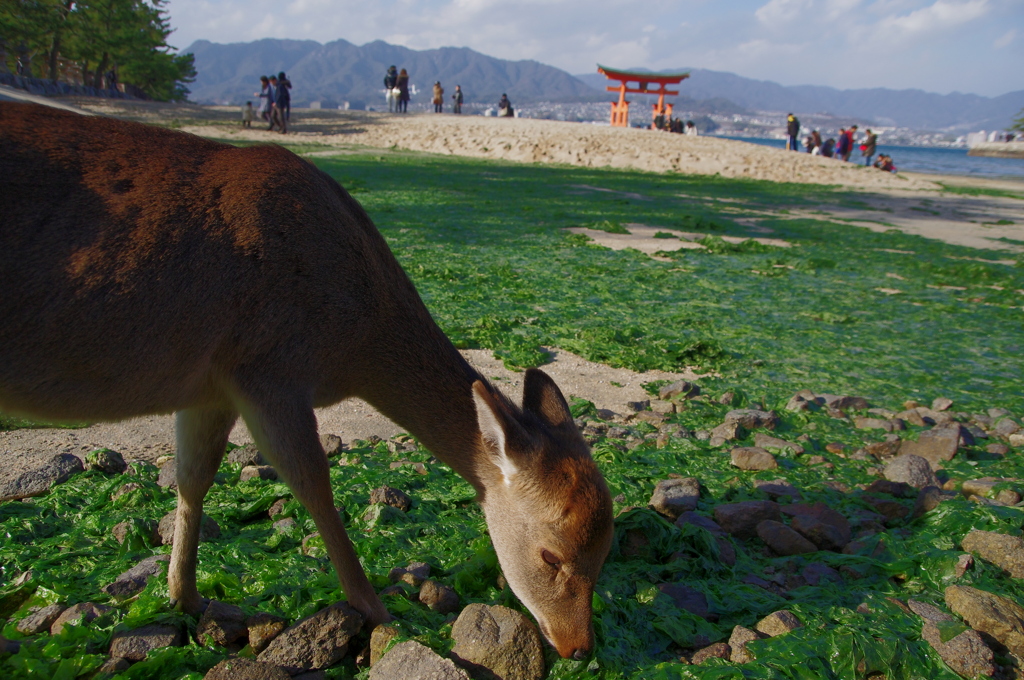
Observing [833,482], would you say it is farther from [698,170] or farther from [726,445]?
[698,170]

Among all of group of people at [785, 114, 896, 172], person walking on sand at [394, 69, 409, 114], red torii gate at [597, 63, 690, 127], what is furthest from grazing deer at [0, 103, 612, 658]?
red torii gate at [597, 63, 690, 127]

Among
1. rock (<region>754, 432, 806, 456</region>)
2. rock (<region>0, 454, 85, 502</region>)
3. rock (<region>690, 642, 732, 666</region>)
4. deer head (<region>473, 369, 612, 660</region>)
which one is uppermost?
Result: deer head (<region>473, 369, 612, 660</region>)

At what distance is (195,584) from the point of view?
3.23 metres

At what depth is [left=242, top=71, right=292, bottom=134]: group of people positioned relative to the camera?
110ft

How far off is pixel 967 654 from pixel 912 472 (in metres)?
1.91

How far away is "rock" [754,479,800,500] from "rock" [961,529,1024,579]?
946mm

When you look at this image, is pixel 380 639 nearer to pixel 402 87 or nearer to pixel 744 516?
pixel 744 516

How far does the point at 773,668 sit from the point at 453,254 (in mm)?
8728

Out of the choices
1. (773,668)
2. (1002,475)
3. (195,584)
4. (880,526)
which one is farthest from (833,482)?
(195,584)

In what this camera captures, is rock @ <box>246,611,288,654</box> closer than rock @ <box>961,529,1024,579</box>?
Yes

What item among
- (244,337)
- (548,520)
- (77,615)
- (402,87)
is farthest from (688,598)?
(402,87)

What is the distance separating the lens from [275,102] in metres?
34.5

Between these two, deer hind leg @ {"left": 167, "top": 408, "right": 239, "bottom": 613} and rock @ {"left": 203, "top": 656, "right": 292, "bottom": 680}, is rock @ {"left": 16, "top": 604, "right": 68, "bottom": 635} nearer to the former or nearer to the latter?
deer hind leg @ {"left": 167, "top": 408, "right": 239, "bottom": 613}

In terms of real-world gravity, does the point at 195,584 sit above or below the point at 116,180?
below
